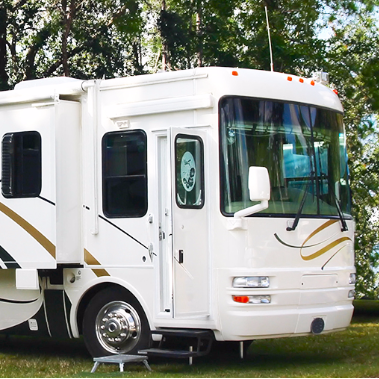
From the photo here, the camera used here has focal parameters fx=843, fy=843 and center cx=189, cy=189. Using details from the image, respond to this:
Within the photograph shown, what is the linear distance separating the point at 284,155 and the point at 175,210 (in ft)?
4.52

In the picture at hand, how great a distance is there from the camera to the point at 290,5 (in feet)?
55.4

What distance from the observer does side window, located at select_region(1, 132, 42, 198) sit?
9.79 m

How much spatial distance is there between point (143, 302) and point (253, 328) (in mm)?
1290

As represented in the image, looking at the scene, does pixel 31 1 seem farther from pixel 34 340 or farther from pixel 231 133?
pixel 231 133

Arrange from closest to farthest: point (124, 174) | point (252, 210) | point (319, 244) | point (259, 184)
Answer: point (259, 184)
point (252, 210)
point (319, 244)
point (124, 174)

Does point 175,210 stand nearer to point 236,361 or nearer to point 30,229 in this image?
point 30,229

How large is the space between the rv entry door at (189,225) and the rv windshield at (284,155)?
0.91 feet

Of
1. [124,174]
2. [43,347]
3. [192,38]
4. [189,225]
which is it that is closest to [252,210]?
[189,225]

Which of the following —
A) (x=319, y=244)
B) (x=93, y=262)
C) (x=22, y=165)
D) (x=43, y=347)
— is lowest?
(x=43, y=347)

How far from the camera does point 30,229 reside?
32.0 ft

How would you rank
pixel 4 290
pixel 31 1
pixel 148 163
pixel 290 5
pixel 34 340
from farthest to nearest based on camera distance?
pixel 31 1
pixel 290 5
pixel 34 340
pixel 4 290
pixel 148 163

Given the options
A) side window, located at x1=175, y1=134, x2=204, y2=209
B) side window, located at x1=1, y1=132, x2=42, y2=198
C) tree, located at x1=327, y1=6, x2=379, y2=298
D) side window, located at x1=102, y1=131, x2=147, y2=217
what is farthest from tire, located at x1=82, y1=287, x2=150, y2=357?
tree, located at x1=327, y1=6, x2=379, y2=298

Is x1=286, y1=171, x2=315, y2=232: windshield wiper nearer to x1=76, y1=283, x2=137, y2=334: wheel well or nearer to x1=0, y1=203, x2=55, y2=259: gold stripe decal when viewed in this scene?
x1=76, y1=283, x2=137, y2=334: wheel well

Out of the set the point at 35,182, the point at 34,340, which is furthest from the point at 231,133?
the point at 34,340
